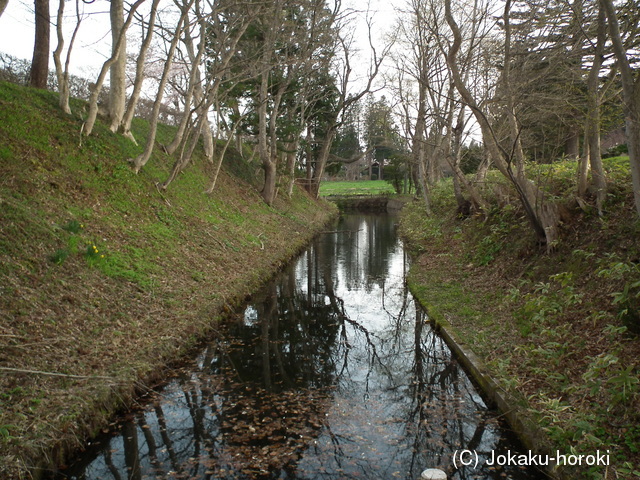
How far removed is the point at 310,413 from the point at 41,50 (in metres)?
15.1

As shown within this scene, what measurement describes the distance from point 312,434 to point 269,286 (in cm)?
828

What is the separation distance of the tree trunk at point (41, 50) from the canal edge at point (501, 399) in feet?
48.1

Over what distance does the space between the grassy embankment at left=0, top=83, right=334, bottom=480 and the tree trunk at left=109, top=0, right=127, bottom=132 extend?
904mm

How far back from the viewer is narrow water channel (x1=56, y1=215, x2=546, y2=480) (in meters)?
5.18

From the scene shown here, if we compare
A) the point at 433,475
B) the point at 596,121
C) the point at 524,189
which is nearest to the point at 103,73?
the point at 524,189

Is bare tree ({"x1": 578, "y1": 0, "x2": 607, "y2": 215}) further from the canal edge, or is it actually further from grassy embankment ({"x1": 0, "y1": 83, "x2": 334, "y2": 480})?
grassy embankment ({"x1": 0, "y1": 83, "x2": 334, "y2": 480})

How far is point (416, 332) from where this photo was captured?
10055 millimetres

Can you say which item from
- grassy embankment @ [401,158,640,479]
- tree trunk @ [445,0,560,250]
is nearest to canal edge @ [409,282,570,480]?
grassy embankment @ [401,158,640,479]

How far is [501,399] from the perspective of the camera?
6.20 metres

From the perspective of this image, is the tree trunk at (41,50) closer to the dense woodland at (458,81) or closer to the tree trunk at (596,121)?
the dense woodland at (458,81)

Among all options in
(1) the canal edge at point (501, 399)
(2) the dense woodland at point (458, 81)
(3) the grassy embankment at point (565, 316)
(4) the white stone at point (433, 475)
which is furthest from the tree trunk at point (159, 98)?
(4) the white stone at point (433, 475)

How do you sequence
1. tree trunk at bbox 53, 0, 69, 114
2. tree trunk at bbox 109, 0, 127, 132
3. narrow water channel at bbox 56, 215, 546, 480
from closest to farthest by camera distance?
narrow water channel at bbox 56, 215, 546, 480 < tree trunk at bbox 53, 0, 69, 114 < tree trunk at bbox 109, 0, 127, 132

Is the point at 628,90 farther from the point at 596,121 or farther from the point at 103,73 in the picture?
the point at 103,73

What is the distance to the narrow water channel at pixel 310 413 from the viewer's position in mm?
5180
